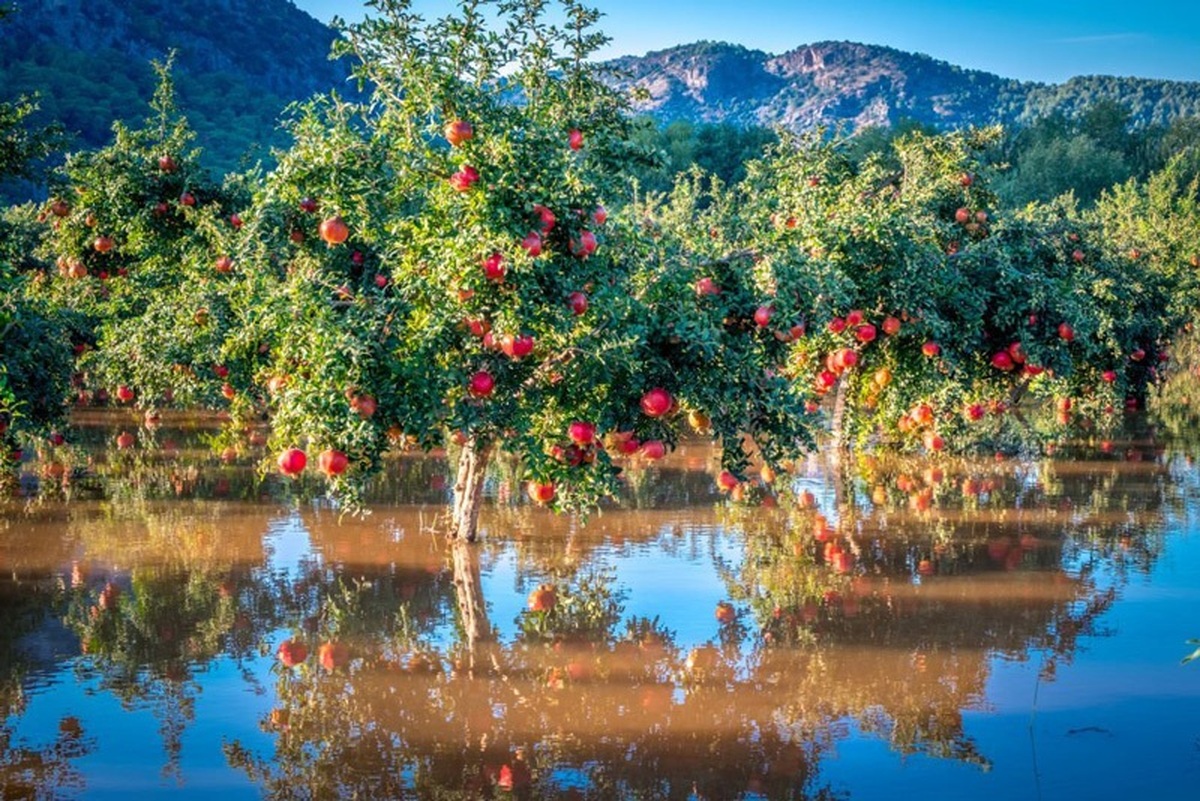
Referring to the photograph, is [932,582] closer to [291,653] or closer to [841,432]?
[291,653]

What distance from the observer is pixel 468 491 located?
15953 millimetres

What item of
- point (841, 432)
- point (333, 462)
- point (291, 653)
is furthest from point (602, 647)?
point (841, 432)

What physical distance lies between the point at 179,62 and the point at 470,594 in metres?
90.1

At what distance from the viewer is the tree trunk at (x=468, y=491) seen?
15.2 meters

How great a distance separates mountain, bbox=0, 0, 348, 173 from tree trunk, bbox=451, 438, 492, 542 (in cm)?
4093

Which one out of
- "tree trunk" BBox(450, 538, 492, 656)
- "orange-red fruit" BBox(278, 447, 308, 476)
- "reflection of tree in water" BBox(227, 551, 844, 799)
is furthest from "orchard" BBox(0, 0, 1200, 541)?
"reflection of tree in water" BBox(227, 551, 844, 799)

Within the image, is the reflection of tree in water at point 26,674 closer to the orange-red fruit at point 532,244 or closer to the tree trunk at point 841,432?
the orange-red fruit at point 532,244

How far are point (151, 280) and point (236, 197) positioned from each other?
2.35m

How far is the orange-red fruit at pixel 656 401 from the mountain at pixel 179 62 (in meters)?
45.2

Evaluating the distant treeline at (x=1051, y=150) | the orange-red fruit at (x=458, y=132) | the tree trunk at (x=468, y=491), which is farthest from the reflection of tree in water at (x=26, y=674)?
the distant treeline at (x=1051, y=150)

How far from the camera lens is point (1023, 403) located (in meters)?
36.1

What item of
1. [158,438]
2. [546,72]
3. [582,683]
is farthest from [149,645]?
[158,438]

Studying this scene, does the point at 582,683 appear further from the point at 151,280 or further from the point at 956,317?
the point at 151,280

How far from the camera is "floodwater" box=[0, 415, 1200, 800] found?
29.3 feet
